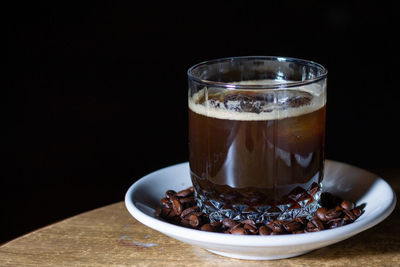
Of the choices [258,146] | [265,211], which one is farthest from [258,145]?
[265,211]

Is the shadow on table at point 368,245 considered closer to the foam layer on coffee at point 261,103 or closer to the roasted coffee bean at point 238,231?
the roasted coffee bean at point 238,231

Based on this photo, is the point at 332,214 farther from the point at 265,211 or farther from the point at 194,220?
the point at 194,220

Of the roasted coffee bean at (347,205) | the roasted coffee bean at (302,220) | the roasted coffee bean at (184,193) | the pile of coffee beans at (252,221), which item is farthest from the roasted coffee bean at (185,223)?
the roasted coffee bean at (347,205)

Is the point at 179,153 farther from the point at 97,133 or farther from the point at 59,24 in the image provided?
the point at 59,24

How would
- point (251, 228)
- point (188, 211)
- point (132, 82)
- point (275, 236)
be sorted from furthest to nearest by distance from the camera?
point (132, 82) → point (188, 211) → point (251, 228) → point (275, 236)

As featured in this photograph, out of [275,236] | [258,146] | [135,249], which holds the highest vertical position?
[258,146]

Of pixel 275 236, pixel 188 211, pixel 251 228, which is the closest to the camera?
pixel 275 236

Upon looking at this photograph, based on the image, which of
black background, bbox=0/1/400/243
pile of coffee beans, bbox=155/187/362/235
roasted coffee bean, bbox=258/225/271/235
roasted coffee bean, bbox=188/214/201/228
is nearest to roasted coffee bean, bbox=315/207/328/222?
pile of coffee beans, bbox=155/187/362/235
